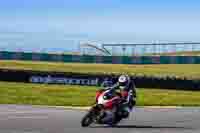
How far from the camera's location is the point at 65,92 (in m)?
30.6

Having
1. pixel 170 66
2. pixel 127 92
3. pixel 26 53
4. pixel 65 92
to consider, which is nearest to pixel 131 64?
pixel 170 66

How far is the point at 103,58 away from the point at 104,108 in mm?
40277

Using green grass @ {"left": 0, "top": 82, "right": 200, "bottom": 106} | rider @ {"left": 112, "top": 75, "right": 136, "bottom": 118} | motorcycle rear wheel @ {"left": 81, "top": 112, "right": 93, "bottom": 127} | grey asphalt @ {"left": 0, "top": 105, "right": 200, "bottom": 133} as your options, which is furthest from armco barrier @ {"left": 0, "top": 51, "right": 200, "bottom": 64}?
motorcycle rear wheel @ {"left": 81, "top": 112, "right": 93, "bottom": 127}

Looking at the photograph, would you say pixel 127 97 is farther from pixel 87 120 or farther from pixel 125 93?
pixel 87 120

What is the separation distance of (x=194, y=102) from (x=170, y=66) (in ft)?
79.2

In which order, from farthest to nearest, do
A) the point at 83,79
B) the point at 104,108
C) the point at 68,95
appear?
1. the point at 83,79
2. the point at 68,95
3. the point at 104,108

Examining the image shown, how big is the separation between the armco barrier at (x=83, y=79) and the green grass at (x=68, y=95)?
58cm

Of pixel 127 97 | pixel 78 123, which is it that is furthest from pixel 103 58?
pixel 127 97

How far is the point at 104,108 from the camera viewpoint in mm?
15492

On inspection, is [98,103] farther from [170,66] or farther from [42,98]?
[170,66]

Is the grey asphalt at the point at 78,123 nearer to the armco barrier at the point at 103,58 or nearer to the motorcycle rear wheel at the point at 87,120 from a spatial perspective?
the motorcycle rear wheel at the point at 87,120

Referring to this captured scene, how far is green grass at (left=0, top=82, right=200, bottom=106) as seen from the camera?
2667cm

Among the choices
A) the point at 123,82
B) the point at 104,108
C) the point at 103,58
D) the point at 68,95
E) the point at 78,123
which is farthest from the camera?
the point at 103,58

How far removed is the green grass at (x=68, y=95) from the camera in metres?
26.7
